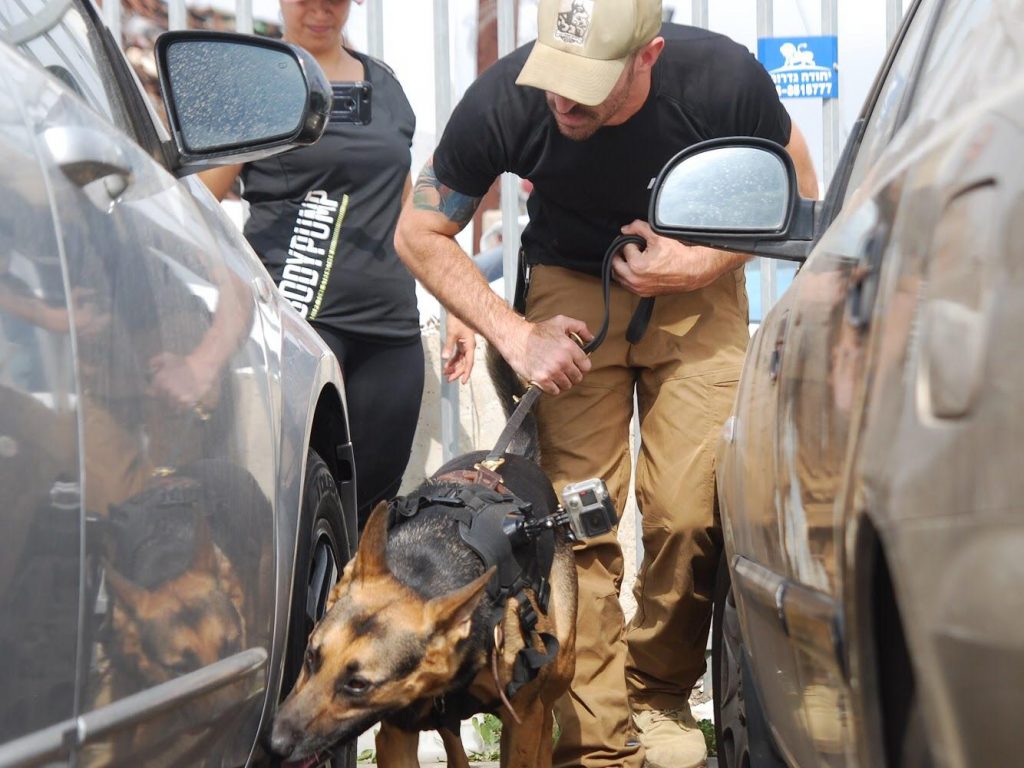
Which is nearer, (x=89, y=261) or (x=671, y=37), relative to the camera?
(x=89, y=261)

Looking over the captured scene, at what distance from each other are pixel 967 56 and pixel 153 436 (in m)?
1.14

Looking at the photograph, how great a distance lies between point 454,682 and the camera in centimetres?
370

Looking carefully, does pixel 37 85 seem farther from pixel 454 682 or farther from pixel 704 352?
pixel 704 352

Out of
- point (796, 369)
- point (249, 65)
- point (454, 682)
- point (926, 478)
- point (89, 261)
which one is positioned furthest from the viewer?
point (454, 682)

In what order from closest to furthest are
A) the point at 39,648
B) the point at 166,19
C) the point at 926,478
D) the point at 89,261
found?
the point at 926,478, the point at 39,648, the point at 89,261, the point at 166,19

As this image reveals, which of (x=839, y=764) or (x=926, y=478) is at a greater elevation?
(x=926, y=478)

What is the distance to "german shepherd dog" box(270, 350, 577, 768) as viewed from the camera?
343 centimetres

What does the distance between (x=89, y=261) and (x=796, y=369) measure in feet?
3.08

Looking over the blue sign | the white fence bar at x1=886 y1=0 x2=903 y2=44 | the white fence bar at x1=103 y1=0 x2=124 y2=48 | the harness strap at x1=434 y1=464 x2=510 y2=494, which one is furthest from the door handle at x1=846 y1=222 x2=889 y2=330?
the white fence bar at x1=103 y1=0 x2=124 y2=48

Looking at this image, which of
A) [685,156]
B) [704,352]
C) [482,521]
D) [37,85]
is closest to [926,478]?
[37,85]

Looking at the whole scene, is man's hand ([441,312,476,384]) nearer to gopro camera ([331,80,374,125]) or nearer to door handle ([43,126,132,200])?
gopro camera ([331,80,374,125])

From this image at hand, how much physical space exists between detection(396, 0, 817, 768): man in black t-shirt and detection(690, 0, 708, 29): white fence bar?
3.50 feet

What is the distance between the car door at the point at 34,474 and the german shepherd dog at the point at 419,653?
5.43 feet

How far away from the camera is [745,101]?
4.44 meters
